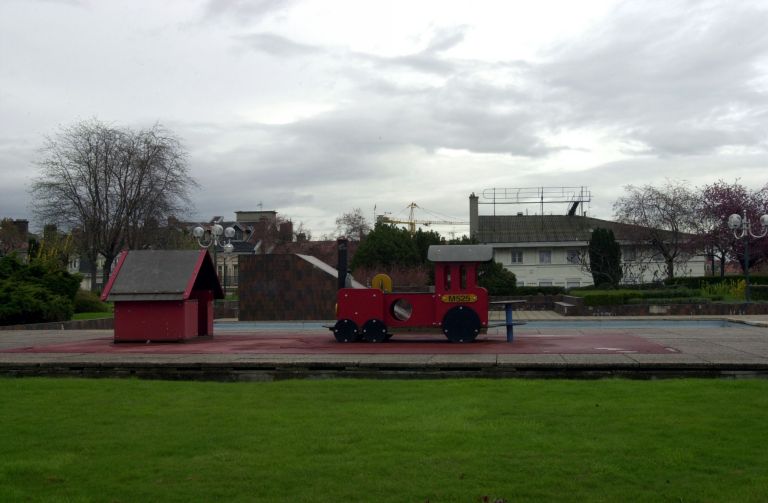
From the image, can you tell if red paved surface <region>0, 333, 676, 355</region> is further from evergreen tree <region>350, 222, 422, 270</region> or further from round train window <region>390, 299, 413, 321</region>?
evergreen tree <region>350, 222, 422, 270</region>

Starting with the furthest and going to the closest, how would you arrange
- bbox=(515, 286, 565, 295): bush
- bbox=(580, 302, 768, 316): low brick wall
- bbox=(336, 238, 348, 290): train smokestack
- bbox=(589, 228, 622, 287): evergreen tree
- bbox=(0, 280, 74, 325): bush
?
bbox=(589, 228, 622, 287): evergreen tree, bbox=(515, 286, 565, 295): bush, bbox=(580, 302, 768, 316): low brick wall, bbox=(0, 280, 74, 325): bush, bbox=(336, 238, 348, 290): train smokestack

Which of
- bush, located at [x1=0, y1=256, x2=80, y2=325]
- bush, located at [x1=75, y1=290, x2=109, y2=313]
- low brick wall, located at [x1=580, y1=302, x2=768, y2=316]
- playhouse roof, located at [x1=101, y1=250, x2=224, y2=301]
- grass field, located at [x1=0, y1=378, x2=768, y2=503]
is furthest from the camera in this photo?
bush, located at [x1=75, y1=290, x2=109, y2=313]

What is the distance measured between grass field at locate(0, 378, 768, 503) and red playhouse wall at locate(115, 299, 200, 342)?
8.84 m

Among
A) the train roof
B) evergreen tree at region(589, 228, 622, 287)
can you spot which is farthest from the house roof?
the train roof

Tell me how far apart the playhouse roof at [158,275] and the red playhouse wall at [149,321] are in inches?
11.1

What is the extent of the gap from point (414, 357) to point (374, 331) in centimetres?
524

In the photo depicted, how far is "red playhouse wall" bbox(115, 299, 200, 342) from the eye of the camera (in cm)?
2022

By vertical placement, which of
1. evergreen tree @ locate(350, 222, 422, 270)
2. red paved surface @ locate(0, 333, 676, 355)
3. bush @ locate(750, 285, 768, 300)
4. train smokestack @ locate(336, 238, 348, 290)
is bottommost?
red paved surface @ locate(0, 333, 676, 355)

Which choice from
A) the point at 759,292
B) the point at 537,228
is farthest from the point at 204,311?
the point at 537,228

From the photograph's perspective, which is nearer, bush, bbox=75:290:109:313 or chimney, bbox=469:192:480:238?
bush, bbox=75:290:109:313

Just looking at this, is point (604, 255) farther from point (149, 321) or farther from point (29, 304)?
point (149, 321)

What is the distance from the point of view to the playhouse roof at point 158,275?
20.2 metres

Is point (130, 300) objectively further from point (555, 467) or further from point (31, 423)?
point (555, 467)

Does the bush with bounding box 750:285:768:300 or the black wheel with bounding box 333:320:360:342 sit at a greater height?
the bush with bounding box 750:285:768:300
